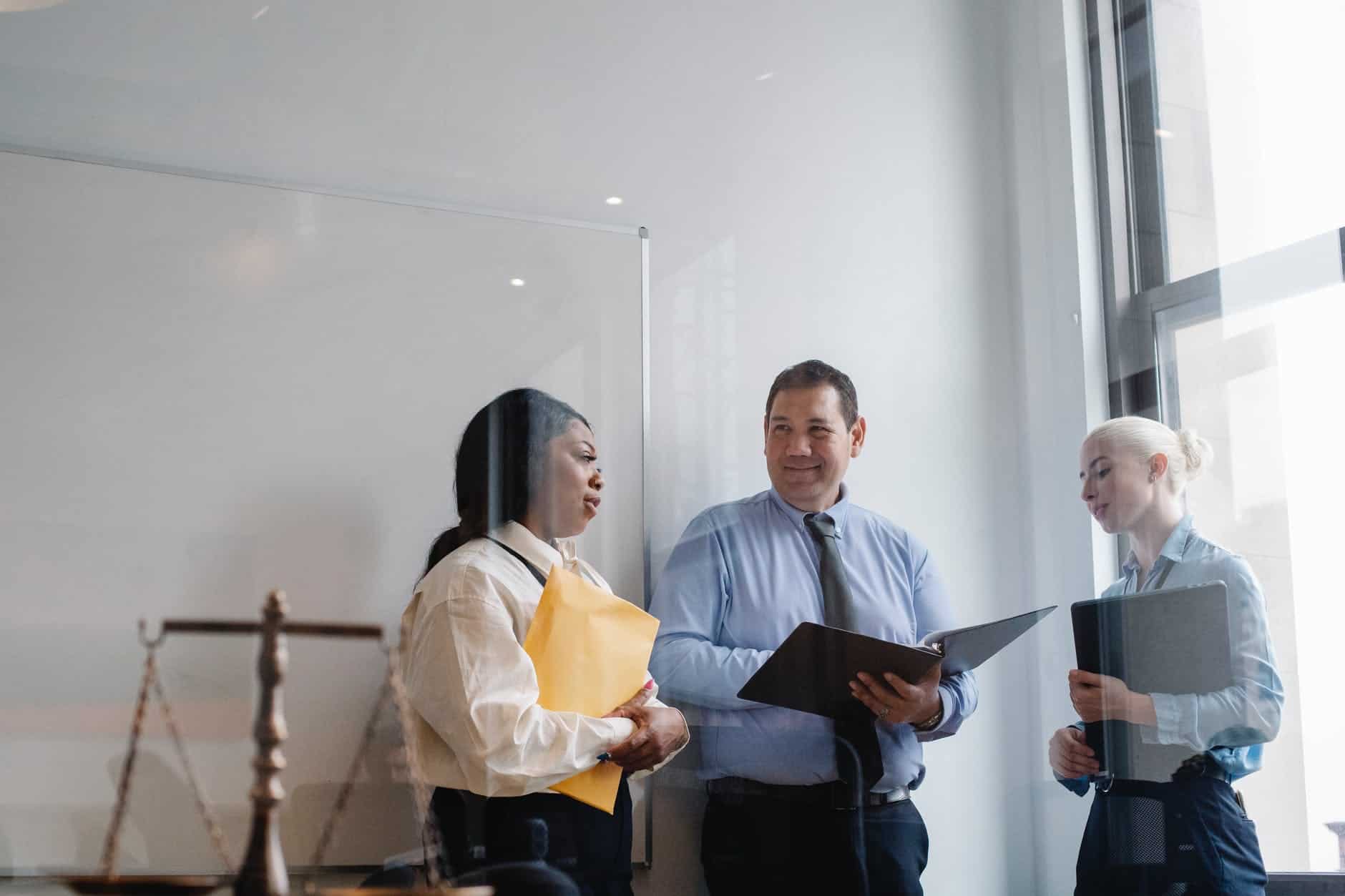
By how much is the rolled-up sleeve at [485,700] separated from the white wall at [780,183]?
27cm

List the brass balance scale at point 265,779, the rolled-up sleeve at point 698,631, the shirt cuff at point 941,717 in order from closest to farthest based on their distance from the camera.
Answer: the brass balance scale at point 265,779
the rolled-up sleeve at point 698,631
the shirt cuff at point 941,717

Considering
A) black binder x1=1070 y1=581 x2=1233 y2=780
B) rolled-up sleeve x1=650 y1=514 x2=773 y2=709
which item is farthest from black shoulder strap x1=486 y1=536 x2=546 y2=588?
black binder x1=1070 y1=581 x2=1233 y2=780

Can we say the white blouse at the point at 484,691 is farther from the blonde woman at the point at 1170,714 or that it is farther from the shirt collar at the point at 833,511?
the blonde woman at the point at 1170,714

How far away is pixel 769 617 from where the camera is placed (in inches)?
79.7

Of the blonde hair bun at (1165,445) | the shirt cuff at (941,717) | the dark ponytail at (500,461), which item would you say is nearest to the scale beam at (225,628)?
the dark ponytail at (500,461)

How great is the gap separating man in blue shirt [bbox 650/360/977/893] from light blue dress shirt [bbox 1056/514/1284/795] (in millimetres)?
364

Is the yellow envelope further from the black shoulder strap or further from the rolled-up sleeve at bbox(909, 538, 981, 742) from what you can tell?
the rolled-up sleeve at bbox(909, 538, 981, 742)

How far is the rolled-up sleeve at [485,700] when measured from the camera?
169cm

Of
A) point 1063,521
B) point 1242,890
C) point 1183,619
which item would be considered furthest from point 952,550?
point 1242,890

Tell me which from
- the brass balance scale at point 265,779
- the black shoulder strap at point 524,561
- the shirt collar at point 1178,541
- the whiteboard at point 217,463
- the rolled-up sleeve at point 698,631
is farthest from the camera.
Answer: the shirt collar at point 1178,541

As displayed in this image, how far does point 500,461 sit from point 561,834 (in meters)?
0.56

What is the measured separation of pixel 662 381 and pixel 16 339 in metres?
0.97

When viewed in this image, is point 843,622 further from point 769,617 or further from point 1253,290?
point 1253,290

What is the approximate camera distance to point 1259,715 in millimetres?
2160
